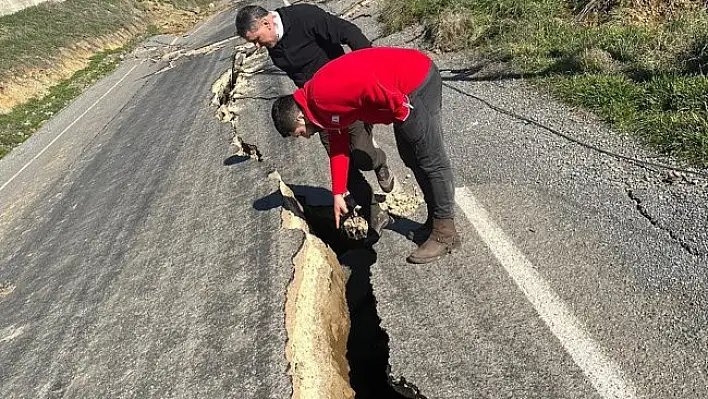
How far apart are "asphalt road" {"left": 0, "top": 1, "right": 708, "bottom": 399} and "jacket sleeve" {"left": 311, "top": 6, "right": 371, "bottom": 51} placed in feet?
3.71

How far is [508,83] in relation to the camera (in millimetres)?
5887

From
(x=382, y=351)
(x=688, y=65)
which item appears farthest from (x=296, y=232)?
(x=688, y=65)

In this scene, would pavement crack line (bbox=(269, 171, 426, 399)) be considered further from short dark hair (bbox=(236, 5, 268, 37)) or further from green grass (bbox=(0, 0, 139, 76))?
green grass (bbox=(0, 0, 139, 76))

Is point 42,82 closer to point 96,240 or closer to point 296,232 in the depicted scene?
point 96,240

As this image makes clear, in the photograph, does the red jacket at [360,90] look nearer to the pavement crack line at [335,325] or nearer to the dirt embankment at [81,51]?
the pavement crack line at [335,325]

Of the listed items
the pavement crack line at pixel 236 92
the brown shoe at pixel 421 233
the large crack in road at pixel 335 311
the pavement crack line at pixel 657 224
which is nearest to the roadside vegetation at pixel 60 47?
the pavement crack line at pixel 236 92

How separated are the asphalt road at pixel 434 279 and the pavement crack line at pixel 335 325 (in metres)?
0.06

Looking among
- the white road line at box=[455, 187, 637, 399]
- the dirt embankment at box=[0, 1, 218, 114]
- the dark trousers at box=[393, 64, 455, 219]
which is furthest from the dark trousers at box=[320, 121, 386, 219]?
the dirt embankment at box=[0, 1, 218, 114]

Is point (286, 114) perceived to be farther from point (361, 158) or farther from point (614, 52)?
point (614, 52)

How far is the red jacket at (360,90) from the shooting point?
9.27 feet

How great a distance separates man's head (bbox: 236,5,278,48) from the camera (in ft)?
11.1

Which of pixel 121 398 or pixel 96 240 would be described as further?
pixel 96 240

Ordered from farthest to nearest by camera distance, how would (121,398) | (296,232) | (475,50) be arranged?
(475,50) → (296,232) → (121,398)

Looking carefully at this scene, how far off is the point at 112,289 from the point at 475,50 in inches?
200
